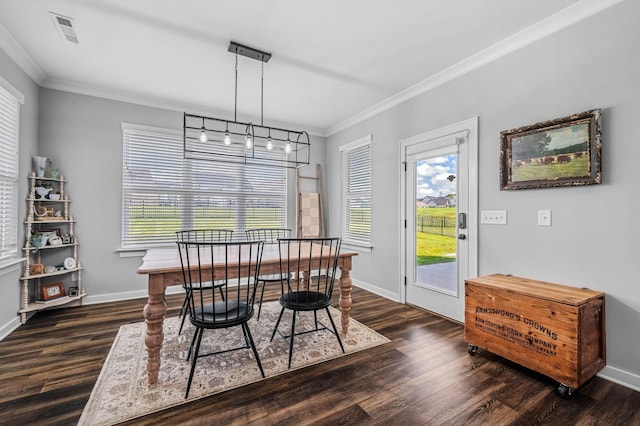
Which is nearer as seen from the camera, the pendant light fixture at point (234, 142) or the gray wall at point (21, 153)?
the gray wall at point (21, 153)

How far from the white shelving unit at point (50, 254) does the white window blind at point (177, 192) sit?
561 mm

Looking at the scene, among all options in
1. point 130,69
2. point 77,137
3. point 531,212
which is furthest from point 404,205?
point 77,137

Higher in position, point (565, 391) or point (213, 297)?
point (213, 297)

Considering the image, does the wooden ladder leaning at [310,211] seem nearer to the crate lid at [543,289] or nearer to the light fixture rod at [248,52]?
the light fixture rod at [248,52]

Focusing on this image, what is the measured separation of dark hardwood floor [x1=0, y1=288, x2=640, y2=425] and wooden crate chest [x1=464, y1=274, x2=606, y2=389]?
0.15 meters

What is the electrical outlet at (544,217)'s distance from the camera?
2338mm

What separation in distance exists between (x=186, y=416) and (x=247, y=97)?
3.45 m

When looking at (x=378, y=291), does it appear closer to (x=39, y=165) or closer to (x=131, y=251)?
(x=131, y=251)

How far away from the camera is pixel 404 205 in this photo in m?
3.67

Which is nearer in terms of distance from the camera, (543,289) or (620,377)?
(620,377)

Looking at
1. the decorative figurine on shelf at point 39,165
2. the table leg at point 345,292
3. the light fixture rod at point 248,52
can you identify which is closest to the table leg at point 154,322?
the table leg at point 345,292

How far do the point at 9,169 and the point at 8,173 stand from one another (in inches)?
1.8

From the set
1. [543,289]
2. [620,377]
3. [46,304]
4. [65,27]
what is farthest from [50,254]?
[620,377]

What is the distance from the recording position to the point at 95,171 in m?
3.60
